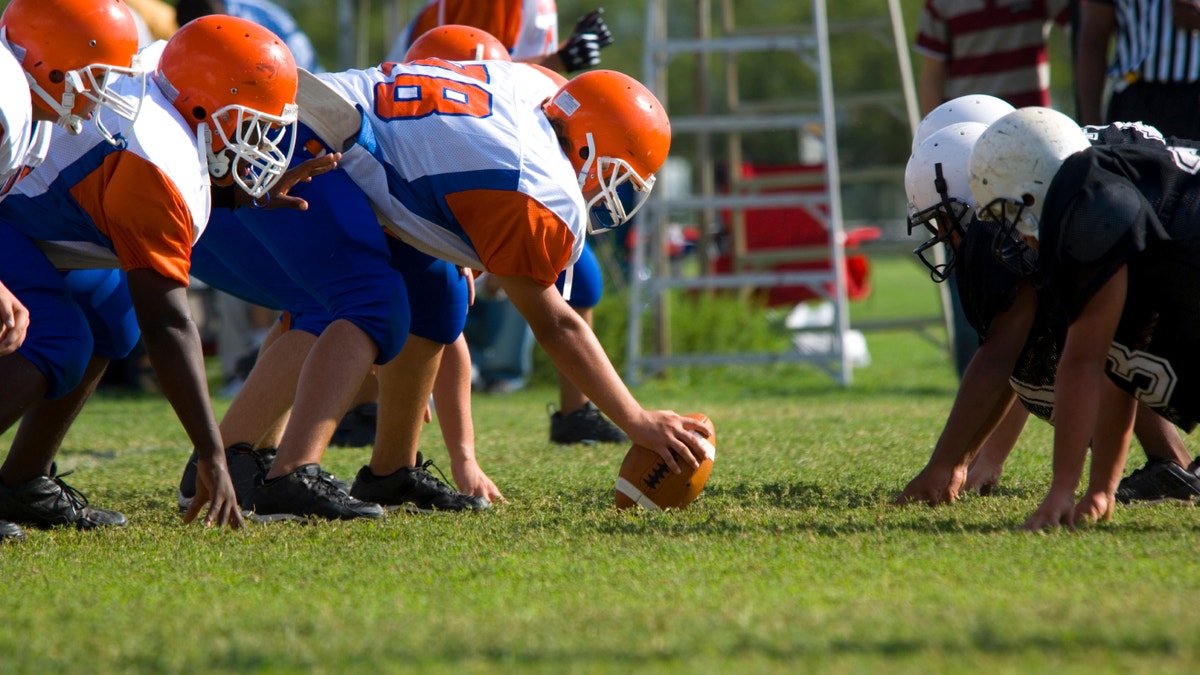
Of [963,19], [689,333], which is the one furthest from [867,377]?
[963,19]

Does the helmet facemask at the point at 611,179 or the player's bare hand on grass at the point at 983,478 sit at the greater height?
the helmet facemask at the point at 611,179

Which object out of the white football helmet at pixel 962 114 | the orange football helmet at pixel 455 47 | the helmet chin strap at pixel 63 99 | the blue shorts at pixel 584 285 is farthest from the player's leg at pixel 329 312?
the blue shorts at pixel 584 285

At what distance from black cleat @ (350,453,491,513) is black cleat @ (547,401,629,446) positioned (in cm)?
140

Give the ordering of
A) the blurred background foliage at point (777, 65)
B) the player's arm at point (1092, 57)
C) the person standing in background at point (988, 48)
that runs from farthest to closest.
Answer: the blurred background foliage at point (777, 65), the person standing in background at point (988, 48), the player's arm at point (1092, 57)

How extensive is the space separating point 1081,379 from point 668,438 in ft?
3.29

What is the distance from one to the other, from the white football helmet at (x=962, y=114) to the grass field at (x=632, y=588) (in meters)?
0.97

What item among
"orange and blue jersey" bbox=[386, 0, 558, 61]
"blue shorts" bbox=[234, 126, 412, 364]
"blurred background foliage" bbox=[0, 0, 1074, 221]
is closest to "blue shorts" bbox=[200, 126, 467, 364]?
"blue shorts" bbox=[234, 126, 412, 364]

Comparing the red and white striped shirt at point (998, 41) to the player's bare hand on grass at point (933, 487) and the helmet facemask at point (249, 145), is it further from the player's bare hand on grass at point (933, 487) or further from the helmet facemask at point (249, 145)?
the helmet facemask at point (249, 145)

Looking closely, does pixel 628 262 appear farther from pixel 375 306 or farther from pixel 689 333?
pixel 375 306

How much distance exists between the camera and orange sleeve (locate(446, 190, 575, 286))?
3.12m

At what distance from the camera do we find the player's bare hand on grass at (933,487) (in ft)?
10.6

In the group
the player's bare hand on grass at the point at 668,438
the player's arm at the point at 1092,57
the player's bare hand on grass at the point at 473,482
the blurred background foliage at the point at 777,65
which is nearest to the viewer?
the player's bare hand on grass at the point at 668,438

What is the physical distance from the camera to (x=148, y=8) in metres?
7.54

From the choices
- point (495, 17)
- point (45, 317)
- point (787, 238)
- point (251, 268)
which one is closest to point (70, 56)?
point (45, 317)
